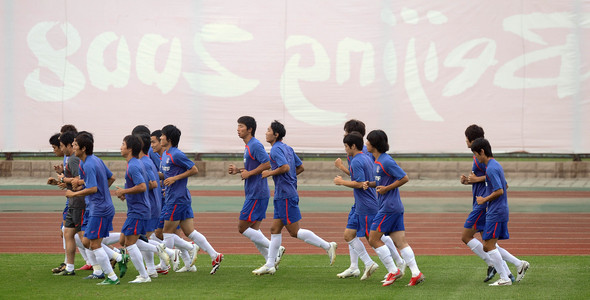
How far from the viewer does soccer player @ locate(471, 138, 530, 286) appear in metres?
9.62

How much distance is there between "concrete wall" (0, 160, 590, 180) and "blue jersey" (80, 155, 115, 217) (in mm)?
12464

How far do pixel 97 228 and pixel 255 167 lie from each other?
2055mm

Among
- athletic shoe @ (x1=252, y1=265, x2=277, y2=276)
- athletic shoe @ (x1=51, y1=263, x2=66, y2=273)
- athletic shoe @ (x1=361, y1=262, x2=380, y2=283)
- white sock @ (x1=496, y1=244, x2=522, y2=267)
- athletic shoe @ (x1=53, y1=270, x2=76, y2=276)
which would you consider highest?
white sock @ (x1=496, y1=244, x2=522, y2=267)

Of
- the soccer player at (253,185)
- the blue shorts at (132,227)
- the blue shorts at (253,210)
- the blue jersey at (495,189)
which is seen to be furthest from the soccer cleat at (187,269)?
the blue jersey at (495,189)

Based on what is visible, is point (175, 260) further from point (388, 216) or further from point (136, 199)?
point (388, 216)

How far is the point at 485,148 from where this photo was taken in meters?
9.75

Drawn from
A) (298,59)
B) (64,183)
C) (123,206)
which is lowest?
(123,206)

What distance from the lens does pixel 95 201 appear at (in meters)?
9.94

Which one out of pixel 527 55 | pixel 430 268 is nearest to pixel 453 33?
pixel 527 55

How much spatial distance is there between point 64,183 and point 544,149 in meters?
15.1

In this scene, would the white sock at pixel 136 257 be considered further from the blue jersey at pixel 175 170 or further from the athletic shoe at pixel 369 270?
the athletic shoe at pixel 369 270

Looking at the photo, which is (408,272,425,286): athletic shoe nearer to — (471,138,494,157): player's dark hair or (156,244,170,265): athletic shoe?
(471,138,494,157): player's dark hair

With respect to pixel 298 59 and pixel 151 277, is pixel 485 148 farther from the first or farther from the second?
pixel 298 59

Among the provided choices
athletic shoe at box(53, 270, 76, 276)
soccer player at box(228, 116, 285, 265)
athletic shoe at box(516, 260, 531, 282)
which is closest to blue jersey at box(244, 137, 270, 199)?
soccer player at box(228, 116, 285, 265)
